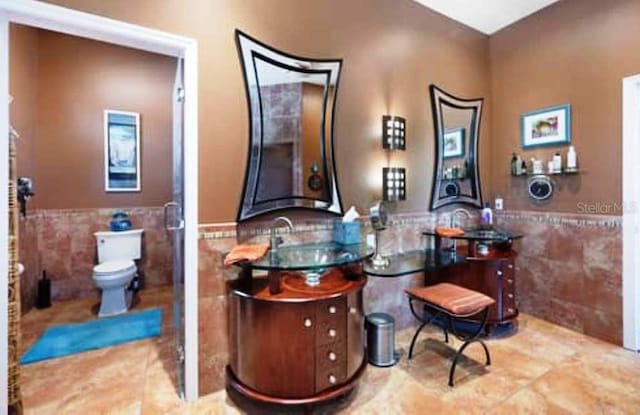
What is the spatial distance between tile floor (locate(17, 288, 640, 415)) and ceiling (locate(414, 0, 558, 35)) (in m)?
3.04

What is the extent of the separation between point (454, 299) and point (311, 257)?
1.06 metres

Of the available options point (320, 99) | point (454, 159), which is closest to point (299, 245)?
point (320, 99)

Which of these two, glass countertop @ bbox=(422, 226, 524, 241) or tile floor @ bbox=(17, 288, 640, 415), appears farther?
glass countertop @ bbox=(422, 226, 524, 241)

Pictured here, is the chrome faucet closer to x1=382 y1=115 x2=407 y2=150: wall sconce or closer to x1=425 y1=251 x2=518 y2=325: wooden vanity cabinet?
x1=382 y1=115 x2=407 y2=150: wall sconce

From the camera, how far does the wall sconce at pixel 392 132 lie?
8.61ft

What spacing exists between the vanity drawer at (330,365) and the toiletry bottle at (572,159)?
256 cm

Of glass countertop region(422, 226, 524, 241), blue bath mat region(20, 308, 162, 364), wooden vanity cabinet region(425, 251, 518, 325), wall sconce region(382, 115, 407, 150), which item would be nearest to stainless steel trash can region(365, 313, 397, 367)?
wooden vanity cabinet region(425, 251, 518, 325)

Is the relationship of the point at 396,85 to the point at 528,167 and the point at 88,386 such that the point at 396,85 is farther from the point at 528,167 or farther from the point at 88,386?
the point at 88,386

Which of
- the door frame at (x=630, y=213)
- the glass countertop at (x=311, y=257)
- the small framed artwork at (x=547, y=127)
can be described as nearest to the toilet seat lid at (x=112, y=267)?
the glass countertop at (x=311, y=257)

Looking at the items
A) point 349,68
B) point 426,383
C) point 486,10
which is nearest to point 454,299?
point 426,383

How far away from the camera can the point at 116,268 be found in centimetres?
325

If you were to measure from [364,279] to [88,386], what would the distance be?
6.35 ft

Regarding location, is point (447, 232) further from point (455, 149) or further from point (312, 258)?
point (312, 258)

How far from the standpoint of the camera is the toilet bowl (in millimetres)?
3121
